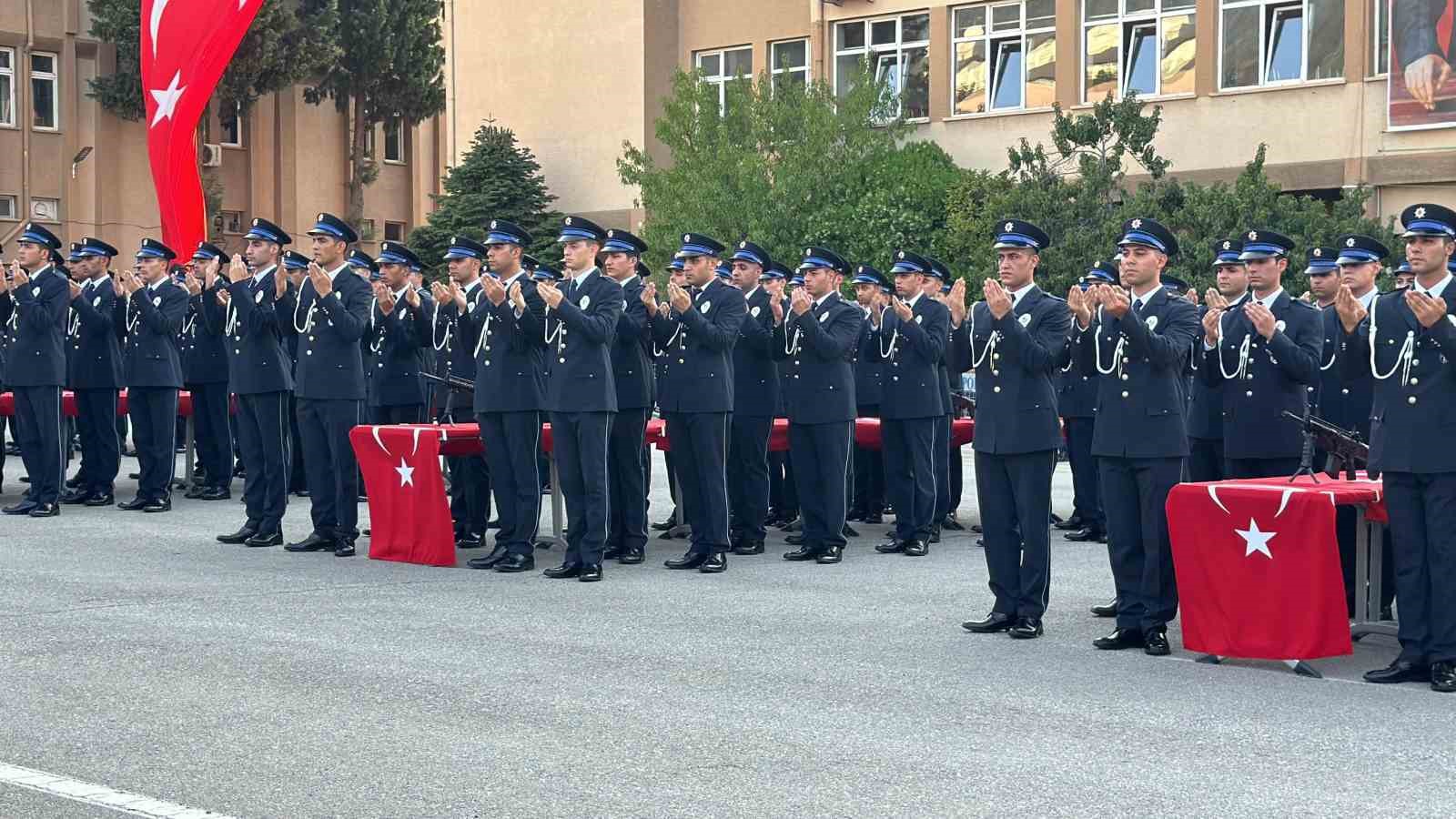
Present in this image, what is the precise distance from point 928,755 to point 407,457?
6393 mm

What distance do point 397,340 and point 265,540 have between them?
1.93m

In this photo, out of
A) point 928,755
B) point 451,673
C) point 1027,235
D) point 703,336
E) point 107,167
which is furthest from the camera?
point 107,167

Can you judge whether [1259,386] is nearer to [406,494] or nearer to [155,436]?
[406,494]

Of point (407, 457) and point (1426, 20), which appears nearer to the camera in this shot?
point (407, 457)

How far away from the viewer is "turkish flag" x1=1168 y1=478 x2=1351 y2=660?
858 centimetres

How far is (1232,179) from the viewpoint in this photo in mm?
32062

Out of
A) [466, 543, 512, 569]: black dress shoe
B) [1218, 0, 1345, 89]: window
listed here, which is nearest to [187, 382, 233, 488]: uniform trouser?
[466, 543, 512, 569]: black dress shoe

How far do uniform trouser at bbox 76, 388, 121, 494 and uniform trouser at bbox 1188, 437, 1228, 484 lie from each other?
939 cm

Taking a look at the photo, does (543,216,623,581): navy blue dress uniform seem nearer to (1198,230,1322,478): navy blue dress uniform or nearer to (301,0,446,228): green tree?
(1198,230,1322,478): navy blue dress uniform

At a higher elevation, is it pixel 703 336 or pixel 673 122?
pixel 673 122

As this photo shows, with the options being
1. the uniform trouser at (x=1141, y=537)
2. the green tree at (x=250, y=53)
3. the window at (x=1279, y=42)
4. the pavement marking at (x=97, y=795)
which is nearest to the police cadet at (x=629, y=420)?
the uniform trouser at (x=1141, y=537)

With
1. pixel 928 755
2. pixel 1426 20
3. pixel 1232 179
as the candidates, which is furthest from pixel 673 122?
pixel 928 755

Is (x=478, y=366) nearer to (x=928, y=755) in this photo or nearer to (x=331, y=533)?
(x=331, y=533)

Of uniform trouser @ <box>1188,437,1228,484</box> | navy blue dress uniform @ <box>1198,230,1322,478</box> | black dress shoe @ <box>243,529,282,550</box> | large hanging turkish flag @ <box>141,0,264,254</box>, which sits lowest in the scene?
black dress shoe @ <box>243,529,282,550</box>
